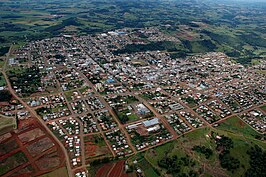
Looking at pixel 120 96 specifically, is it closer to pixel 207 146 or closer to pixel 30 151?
pixel 207 146

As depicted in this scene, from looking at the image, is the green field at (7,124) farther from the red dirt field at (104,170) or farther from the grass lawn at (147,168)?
the grass lawn at (147,168)


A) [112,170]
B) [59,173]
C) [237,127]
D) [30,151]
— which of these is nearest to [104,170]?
[112,170]

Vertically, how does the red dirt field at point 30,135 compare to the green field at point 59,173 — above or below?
above

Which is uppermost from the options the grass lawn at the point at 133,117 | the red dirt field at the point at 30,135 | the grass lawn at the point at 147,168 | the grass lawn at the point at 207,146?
the grass lawn at the point at 133,117

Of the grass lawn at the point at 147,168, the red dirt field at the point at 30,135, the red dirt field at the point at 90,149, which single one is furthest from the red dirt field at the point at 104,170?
the red dirt field at the point at 30,135

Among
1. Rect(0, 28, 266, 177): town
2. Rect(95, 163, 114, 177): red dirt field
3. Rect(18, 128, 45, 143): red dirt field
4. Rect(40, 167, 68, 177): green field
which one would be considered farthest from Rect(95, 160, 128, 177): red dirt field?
Rect(18, 128, 45, 143): red dirt field

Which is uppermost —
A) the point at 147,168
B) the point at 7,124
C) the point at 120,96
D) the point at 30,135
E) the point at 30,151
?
the point at 120,96

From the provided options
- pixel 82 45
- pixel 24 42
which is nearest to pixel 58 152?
pixel 82 45

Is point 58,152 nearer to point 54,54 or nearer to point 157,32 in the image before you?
point 54,54

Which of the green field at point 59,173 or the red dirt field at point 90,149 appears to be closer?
the green field at point 59,173

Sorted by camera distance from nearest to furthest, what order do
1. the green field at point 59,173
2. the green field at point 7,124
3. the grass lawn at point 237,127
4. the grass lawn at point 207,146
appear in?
1. the green field at point 59,173
2. the grass lawn at point 207,146
3. the green field at point 7,124
4. the grass lawn at point 237,127

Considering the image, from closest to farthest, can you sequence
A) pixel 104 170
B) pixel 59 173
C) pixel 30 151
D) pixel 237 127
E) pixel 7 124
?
pixel 59 173, pixel 104 170, pixel 30 151, pixel 7 124, pixel 237 127

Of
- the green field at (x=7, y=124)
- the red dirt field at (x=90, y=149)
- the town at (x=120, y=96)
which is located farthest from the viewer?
the green field at (x=7, y=124)
